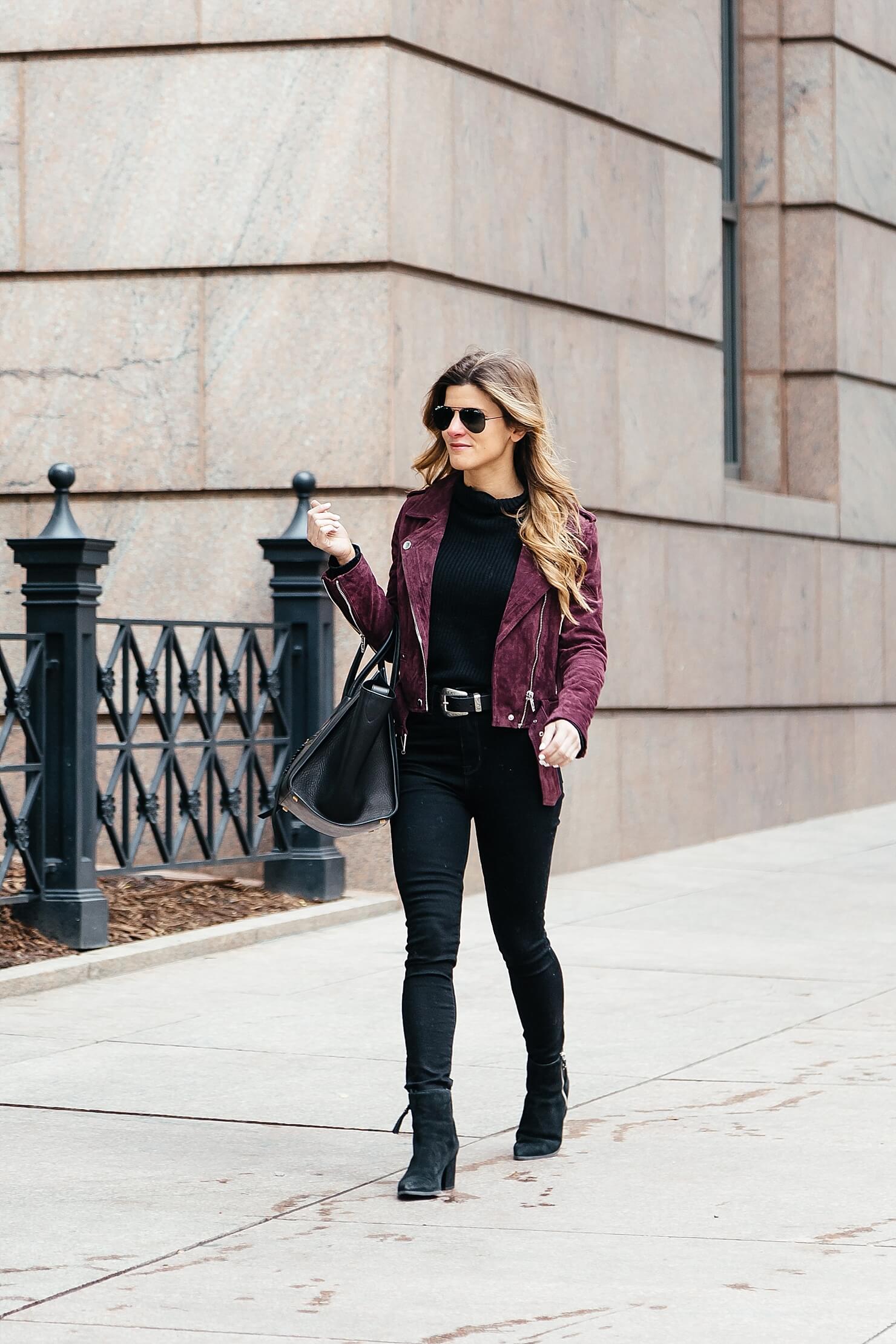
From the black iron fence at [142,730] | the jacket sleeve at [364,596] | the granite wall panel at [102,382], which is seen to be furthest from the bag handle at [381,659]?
the granite wall panel at [102,382]

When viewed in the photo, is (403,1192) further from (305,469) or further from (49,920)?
(305,469)

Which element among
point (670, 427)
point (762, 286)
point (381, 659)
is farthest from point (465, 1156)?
point (762, 286)

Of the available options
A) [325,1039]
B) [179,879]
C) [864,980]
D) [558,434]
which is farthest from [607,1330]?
[558,434]

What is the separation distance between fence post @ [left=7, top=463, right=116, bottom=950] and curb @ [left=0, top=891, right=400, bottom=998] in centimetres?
19

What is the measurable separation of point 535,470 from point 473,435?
20 cm

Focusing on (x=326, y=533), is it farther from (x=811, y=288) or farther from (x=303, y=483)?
(x=811, y=288)

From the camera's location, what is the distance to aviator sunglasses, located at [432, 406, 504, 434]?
525 cm

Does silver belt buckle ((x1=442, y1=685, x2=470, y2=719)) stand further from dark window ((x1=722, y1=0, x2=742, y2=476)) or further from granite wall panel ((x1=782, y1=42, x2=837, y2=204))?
granite wall panel ((x1=782, y1=42, x2=837, y2=204))

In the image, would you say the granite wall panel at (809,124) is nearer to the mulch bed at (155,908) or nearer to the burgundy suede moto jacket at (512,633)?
the mulch bed at (155,908)

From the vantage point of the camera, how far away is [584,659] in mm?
5320

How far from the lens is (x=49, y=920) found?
8.44m

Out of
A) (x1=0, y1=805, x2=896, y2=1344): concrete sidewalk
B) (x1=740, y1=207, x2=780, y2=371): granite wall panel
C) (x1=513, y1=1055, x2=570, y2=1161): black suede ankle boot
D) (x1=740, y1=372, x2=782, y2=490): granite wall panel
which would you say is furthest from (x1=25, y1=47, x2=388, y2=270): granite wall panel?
(x1=513, y1=1055, x2=570, y2=1161): black suede ankle boot

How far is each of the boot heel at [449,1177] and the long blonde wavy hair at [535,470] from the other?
52.3 inches

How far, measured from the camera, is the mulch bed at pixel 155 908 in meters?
8.39
